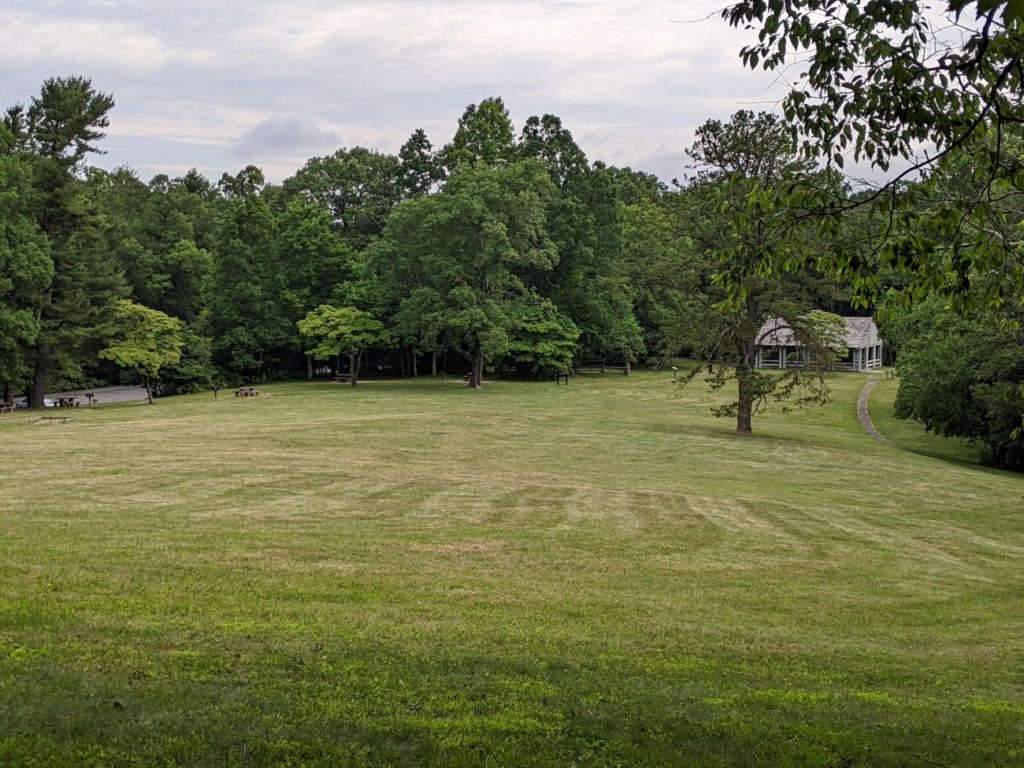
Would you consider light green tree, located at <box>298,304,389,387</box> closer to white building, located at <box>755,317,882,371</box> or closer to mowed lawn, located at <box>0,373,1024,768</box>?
mowed lawn, located at <box>0,373,1024,768</box>

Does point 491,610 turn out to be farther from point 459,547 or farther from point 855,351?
point 855,351

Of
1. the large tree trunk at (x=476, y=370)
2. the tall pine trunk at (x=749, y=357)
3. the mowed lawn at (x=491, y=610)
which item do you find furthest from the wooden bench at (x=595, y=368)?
the mowed lawn at (x=491, y=610)

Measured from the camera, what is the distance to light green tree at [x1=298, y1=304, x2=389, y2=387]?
5678 centimetres

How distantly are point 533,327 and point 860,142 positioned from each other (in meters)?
50.8

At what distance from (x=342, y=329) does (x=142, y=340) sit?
1235 centimetres

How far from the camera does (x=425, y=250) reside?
55438 mm

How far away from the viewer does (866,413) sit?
51781mm

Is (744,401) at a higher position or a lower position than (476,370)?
lower

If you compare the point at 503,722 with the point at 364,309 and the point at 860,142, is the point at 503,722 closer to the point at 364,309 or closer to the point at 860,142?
the point at 860,142

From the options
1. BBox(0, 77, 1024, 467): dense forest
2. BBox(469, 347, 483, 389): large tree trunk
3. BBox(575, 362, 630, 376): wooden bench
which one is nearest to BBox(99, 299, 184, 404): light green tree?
BBox(0, 77, 1024, 467): dense forest

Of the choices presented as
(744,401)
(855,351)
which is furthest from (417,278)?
(855,351)

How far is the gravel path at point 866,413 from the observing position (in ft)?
144

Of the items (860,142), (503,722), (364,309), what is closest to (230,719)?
(503,722)

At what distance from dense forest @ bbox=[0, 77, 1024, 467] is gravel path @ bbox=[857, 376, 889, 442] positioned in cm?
258
